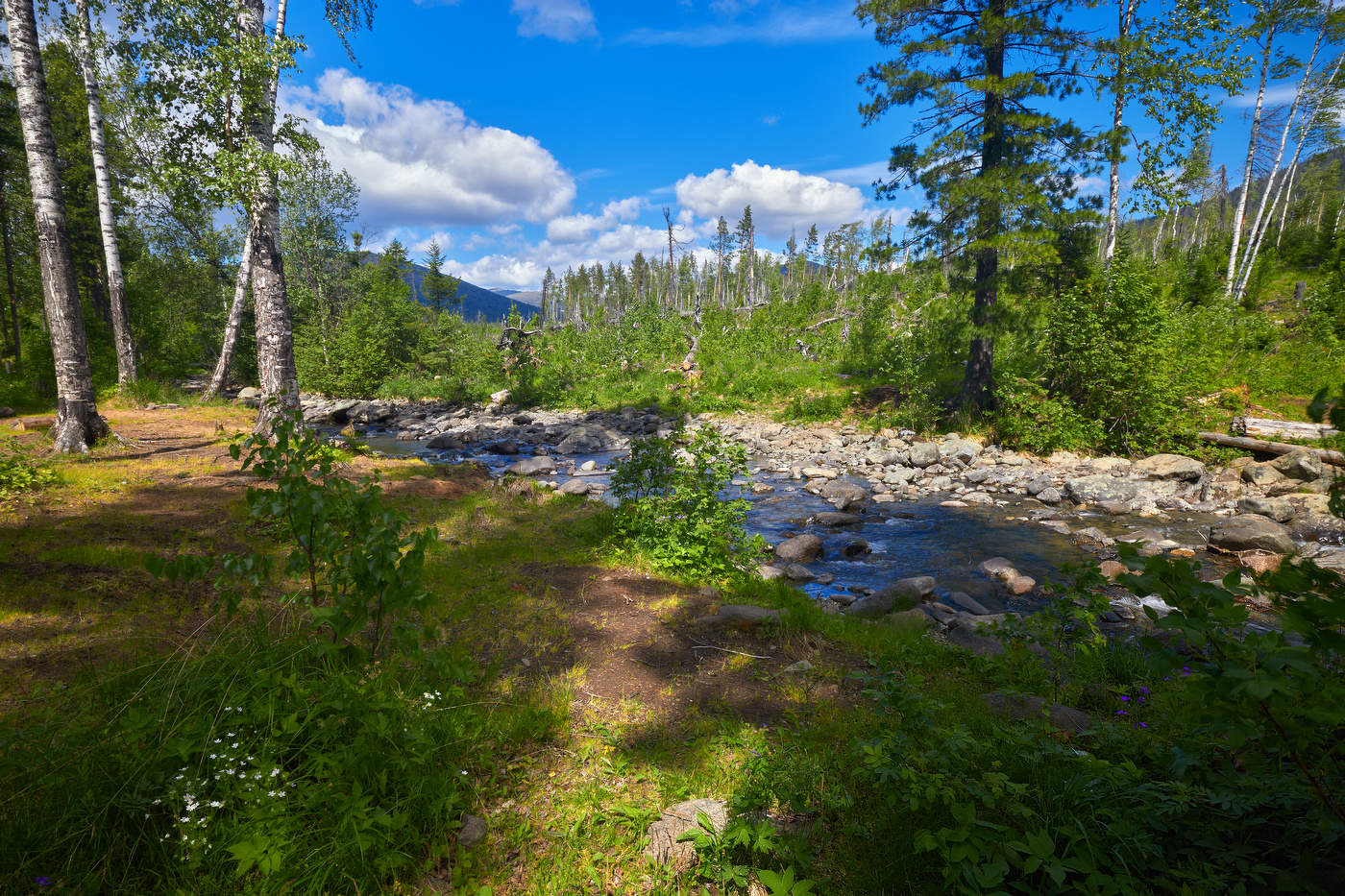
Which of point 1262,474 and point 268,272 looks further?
point 1262,474

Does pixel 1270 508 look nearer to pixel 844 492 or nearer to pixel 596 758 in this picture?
pixel 844 492

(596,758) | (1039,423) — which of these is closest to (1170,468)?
(1039,423)

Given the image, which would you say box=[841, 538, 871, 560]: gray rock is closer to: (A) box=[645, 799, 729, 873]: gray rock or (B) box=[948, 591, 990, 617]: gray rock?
(B) box=[948, 591, 990, 617]: gray rock

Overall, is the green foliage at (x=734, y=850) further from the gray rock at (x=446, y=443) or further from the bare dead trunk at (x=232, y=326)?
the bare dead trunk at (x=232, y=326)

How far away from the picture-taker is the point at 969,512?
1141 cm

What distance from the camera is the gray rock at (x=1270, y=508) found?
9562 mm

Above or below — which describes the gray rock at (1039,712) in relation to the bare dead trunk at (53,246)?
below

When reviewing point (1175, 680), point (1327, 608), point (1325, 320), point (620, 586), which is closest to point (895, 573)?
point (1175, 680)

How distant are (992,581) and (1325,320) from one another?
18.2 m

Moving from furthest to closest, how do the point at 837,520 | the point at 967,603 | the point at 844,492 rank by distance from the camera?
the point at 844,492, the point at 837,520, the point at 967,603

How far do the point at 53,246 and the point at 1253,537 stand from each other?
18902 millimetres

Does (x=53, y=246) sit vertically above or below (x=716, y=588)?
above

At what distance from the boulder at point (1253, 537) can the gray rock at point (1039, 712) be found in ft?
25.4

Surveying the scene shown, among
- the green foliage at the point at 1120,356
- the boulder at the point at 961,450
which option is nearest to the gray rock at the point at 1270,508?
the green foliage at the point at 1120,356
